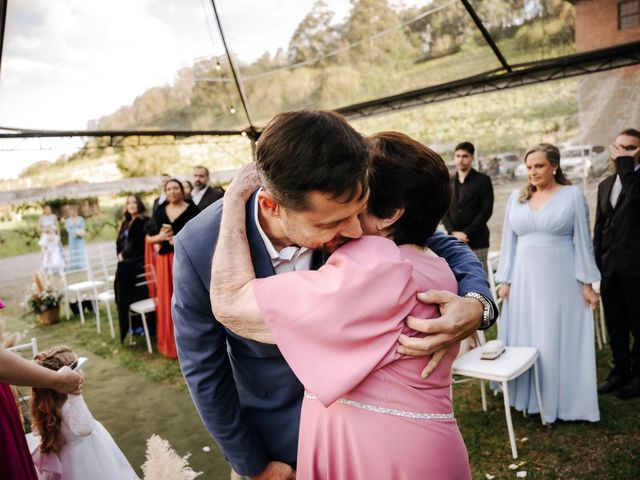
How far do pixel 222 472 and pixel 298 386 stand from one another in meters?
2.67

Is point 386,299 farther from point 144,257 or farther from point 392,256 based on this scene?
point 144,257

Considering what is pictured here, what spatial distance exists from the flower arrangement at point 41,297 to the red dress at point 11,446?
779cm

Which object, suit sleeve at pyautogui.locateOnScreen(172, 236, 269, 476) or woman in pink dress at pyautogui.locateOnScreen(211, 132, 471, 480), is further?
suit sleeve at pyautogui.locateOnScreen(172, 236, 269, 476)

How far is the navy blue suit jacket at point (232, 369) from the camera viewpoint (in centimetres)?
134

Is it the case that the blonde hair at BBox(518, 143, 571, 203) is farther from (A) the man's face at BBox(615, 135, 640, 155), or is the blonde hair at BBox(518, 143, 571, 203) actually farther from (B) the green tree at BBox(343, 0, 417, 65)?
(B) the green tree at BBox(343, 0, 417, 65)

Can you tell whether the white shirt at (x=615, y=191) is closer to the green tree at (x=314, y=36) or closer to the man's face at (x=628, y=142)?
the man's face at (x=628, y=142)

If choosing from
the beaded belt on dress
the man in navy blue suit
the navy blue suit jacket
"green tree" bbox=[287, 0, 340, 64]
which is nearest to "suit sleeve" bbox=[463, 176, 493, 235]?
"green tree" bbox=[287, 0, 340, 64]

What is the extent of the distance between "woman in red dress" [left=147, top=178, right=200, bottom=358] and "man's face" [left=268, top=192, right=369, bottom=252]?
5.06 metres

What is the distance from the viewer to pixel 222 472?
12.0 feet

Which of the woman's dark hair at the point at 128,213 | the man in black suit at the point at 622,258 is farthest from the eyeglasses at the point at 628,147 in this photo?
the woman's dark hair at the point at 128,213

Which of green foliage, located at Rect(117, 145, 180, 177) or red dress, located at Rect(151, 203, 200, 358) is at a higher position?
green foliage, located at Rect(117, 145, 180, 177)

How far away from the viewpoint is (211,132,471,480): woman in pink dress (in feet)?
3.57

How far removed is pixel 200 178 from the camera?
23.2 ft

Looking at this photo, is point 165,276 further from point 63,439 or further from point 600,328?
point 600,328
